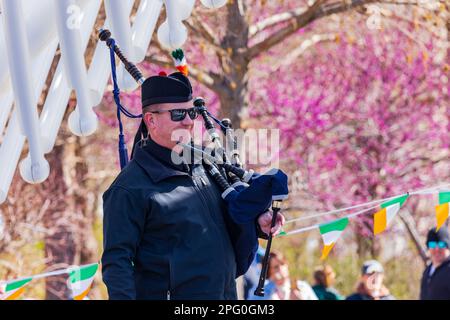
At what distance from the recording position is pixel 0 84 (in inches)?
213

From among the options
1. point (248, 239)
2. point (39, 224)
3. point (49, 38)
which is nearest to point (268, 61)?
point (39, 224)

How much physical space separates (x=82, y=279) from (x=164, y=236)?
249 centimetres

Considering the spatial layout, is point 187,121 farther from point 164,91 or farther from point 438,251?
point 438,251

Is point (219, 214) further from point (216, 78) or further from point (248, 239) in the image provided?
point (216, 78)

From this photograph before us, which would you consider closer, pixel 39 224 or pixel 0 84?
pixel 0 84

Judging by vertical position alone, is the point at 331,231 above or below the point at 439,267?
above

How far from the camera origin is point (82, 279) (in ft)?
22.5

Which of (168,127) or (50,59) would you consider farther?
(50,59)

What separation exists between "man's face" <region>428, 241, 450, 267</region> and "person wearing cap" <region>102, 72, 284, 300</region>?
3.57m

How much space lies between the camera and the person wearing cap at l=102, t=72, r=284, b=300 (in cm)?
441

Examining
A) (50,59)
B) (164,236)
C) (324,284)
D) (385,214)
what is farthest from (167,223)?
(324,284)

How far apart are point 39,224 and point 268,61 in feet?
11.4

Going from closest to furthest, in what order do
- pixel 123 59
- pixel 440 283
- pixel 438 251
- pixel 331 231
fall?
pixel 123 59 → pixel 331 231 → pixel 440 283 → pixel 438 251

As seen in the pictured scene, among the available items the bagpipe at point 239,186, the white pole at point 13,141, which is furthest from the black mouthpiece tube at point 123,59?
the white pole at point 13,141
